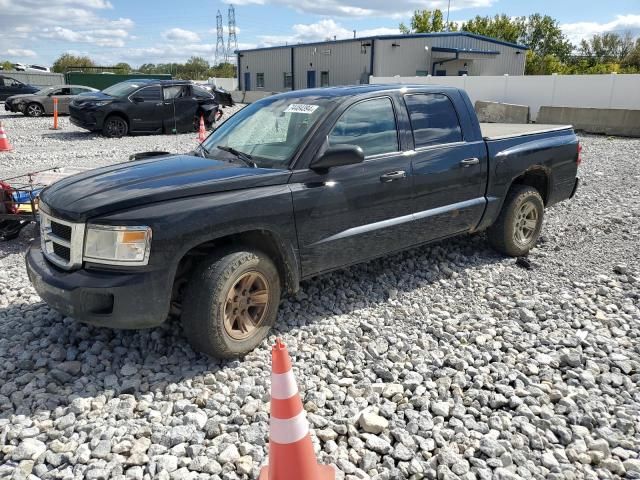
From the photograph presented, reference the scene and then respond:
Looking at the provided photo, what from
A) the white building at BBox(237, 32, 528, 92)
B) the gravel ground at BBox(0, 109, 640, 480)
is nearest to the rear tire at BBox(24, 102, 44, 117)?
the white building at BBox(237, 32, 528, 92)

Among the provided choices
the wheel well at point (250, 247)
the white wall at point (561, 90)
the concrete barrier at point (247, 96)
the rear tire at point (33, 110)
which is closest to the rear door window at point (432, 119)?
the wheel well at point (250, 247)

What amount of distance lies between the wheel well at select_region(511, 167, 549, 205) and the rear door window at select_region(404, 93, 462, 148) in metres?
1.24

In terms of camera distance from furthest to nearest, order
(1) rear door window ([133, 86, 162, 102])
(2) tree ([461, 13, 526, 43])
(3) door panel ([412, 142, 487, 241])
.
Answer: (2) tree ([461, 13, 526, 43]) → (1) rear door window ([133, 86, 162, 102]) → (3) door panel ([412, 142, 487, 241])

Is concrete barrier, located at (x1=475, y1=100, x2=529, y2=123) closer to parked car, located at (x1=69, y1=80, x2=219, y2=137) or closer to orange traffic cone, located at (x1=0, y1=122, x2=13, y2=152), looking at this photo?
parked car, located at (x1=69, y1=80, x2=219, y2=137)

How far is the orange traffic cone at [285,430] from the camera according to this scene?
246 centimetres

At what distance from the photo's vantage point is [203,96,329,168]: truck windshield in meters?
4.08

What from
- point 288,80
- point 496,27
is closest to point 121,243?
point 288,80

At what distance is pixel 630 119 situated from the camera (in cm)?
1616

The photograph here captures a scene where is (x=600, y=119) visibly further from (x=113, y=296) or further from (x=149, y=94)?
(x=113, y=296)

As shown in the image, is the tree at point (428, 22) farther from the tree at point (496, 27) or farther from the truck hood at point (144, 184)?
the truck hood at point (144, 184)

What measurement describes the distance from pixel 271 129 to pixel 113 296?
195 cm

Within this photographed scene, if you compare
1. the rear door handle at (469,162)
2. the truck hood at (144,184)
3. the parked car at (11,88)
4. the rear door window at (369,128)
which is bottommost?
the truck hood at (144,184)

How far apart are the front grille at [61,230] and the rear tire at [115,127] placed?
42.4 ft

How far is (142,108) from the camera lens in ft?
51.4
